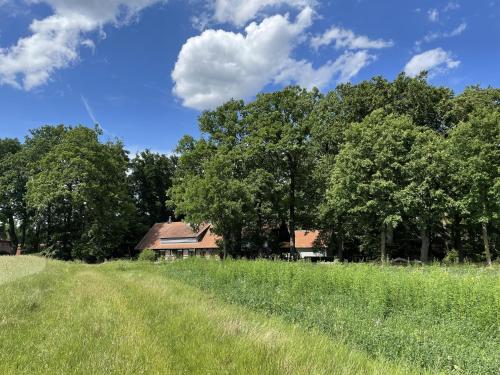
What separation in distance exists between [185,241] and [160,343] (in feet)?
197

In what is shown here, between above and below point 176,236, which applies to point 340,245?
below

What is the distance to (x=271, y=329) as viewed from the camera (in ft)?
28.8

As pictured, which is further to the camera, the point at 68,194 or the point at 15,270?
the point at 68,194

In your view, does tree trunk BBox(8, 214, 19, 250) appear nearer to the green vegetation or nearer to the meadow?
the green vegetation

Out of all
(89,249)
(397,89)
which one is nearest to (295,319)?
(397,89)

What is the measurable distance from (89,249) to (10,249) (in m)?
28.6

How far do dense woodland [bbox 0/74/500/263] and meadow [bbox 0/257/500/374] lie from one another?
25334 millimetres

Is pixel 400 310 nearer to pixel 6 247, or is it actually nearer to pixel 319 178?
pixel 319 178

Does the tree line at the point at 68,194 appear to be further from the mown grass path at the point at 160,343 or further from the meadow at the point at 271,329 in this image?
the mown grass path at the point at 160,343

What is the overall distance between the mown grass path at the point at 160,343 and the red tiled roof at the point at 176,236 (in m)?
53.4

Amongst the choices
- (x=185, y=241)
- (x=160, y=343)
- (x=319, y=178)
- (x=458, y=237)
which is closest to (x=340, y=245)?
(x=319, y=178)

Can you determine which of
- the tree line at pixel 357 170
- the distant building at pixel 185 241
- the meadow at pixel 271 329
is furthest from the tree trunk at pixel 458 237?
the meadow at pixel 271 329

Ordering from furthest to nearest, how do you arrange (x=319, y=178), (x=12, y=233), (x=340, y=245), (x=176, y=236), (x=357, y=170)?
(x=12, y=233)
(x=176, y=236)
(x=340, y=245)
(x=319, y=178)
(x=357, y=170)

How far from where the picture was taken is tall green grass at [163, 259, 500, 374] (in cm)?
756
